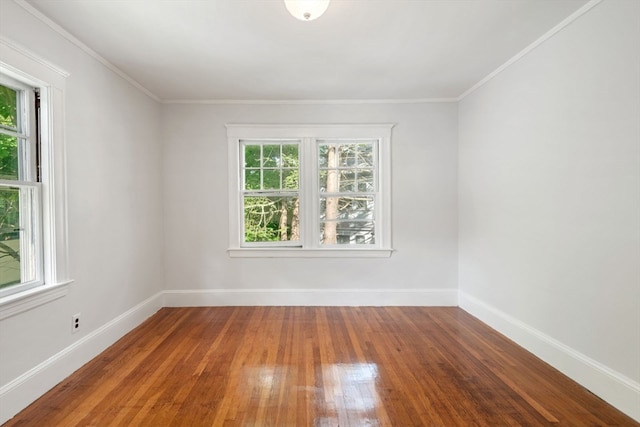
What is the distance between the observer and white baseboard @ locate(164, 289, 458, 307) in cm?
→ 374

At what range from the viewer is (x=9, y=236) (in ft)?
6.50

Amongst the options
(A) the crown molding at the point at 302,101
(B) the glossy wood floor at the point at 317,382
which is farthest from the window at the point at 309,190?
(B) the glossy wood floor at the point at 317,382

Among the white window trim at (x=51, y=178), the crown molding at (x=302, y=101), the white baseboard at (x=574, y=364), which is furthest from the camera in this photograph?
the crown molding at (x=302, y=101)

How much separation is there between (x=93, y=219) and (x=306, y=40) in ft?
7.56

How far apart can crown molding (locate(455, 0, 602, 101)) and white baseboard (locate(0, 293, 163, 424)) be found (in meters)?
4.32

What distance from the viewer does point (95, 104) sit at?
2.60m

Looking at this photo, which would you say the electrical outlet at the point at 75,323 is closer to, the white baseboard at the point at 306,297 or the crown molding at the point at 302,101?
the white baseboard at the point at 306,297

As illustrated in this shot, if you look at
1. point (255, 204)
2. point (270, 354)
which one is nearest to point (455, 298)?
point (270, 354)

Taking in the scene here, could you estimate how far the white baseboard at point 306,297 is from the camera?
3.74 m

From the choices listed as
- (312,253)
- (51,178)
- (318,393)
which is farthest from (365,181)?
(51,178)

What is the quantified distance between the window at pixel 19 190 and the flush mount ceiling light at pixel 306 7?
188 cm

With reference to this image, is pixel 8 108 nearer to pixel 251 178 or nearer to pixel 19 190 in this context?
pixel 19 190

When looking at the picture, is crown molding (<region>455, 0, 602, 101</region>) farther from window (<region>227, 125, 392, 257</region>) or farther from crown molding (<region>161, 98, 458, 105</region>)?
window (<region>227, 125, 392, 257</region>)

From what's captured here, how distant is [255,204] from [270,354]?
1897 mm
